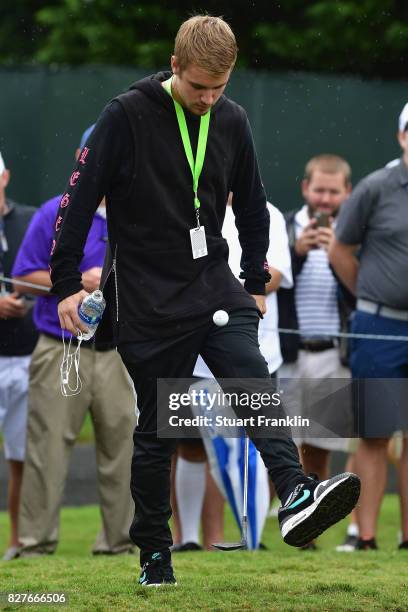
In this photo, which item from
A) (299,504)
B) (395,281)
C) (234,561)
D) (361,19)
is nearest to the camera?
(299,504)

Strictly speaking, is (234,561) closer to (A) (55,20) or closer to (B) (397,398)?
(B) (397,398)

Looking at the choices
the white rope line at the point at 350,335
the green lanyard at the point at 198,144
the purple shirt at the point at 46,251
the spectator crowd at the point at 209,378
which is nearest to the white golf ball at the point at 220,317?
the green lanyard at the point at 198,144

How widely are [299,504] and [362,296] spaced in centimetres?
319

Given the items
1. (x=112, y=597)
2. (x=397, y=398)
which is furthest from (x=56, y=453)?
(x=112, y=597)

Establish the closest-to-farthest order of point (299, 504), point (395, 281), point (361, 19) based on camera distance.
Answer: point (299, 504)
point (395, 281)
point (361, 19)

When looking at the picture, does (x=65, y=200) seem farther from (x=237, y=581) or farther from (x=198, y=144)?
(x=237, y=581)

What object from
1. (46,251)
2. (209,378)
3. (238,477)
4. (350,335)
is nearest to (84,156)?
(209,378)

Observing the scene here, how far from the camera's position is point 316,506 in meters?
5.44

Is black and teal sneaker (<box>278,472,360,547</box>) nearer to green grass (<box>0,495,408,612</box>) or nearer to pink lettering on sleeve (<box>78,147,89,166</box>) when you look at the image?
green grass (<box>0,495,408,612</box>)

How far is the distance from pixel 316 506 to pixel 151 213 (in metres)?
1.36

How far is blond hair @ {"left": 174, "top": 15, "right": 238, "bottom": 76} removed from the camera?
555 centimetres

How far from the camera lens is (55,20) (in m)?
19.4

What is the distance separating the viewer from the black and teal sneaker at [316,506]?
543cm

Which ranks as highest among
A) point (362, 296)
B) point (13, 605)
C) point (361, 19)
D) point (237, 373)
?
point (361, 19)
